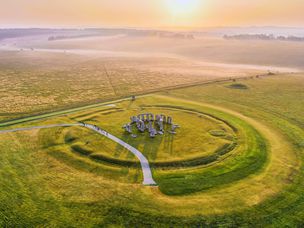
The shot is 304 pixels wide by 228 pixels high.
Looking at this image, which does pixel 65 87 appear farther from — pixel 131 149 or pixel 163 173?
pixel 163 173

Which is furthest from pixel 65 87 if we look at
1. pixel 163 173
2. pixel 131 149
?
pixel 163 173

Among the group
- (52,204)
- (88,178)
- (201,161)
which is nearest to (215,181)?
(201,161)

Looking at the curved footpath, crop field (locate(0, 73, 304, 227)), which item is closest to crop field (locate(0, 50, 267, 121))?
crop field (locate(0, 73, 304, 227))

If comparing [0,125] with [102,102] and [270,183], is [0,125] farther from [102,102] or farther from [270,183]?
[270,183]

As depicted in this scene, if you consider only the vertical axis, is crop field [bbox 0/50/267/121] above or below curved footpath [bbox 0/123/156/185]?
above

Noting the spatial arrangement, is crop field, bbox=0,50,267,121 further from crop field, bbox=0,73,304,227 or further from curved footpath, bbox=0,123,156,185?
curved footpath, bbox=0,123,156,185

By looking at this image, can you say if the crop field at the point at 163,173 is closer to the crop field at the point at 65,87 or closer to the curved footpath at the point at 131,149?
the curved footpath at the point at 131,149

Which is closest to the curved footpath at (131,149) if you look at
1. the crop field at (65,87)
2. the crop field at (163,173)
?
the crop field at (163,173)

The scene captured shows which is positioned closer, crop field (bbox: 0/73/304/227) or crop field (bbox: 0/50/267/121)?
crop field (bbox: 0/73/304/227)

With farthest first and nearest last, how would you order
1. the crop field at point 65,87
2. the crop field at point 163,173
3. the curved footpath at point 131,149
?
1. the crop field at point 65,87
2. the curved footpath at point 131,149
3. the crop field at point 163,173
